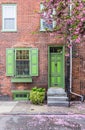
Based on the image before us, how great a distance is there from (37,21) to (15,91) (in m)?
4.10

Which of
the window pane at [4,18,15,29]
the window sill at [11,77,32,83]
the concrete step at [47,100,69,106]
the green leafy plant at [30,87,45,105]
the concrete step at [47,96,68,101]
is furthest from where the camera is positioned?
the window pane at [4,18,15,29]

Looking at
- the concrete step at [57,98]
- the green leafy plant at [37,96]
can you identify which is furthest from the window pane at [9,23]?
the concrete step at [57,98]

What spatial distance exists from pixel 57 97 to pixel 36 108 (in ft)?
4.71

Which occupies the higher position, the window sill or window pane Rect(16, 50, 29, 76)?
window pane Rect(16, 50, 29, 76)

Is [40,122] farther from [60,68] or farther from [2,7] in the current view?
[2,7]

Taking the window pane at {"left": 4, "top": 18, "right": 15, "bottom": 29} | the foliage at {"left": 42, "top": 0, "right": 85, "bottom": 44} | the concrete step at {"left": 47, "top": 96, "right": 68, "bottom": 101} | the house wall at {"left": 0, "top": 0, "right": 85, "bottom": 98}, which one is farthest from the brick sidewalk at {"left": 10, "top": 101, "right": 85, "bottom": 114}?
the window pane at {"left": 4, "top": 18, "right": 15, "bottom": 29}

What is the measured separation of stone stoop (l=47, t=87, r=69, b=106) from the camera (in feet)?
41.4

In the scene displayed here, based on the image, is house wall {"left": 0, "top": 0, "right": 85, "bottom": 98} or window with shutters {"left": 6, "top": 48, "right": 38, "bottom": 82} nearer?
window with shutters {"left": 6, "top": 48, "right": 38, "bottom": 82}

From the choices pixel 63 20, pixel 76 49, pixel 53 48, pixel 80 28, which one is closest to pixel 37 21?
pixel 53 48

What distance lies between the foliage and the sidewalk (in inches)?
165

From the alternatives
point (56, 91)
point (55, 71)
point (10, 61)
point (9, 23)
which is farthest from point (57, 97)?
point (9, 23)

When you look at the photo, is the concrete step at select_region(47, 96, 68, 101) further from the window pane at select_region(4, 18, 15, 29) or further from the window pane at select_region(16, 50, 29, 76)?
the window pane at select_region(4, 18, 15, 29)

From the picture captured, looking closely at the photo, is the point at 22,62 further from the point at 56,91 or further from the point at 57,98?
the point at 57,98

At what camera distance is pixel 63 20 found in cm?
808
